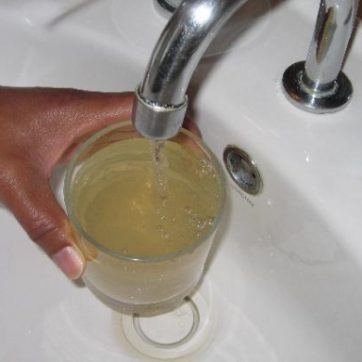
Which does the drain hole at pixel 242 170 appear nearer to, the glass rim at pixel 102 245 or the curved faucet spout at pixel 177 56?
the glass rim at pixel 102 245

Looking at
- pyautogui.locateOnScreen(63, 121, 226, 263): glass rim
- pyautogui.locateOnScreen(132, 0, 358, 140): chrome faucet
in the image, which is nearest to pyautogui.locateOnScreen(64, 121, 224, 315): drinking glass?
pyautogui.locateOnScreen(63, 121, 226, 263): glass rim

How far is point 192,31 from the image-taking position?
283 millimetres

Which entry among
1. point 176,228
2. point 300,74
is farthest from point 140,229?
point 300,74

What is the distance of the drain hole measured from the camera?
1.56ft

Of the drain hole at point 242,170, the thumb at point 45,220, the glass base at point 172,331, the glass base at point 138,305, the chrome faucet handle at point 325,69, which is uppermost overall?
the chrome faucet handle at point 325,69

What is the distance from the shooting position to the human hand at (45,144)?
0.44m

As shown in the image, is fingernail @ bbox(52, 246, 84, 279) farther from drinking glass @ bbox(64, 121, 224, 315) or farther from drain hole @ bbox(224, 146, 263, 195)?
drain hole @ bbox(224, 146, 263, 195)

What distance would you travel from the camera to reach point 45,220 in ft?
1.42

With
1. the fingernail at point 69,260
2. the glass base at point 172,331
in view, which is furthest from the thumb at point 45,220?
the glass base at point 172,331

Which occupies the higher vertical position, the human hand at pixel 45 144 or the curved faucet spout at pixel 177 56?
the curved faucet spout at pixel 177 56

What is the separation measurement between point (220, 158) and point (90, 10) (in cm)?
16

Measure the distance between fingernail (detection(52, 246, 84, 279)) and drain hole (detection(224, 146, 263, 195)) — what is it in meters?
0.14

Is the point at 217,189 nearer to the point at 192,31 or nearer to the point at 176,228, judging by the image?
the point at 176,228

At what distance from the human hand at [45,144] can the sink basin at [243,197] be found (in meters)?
0.04
